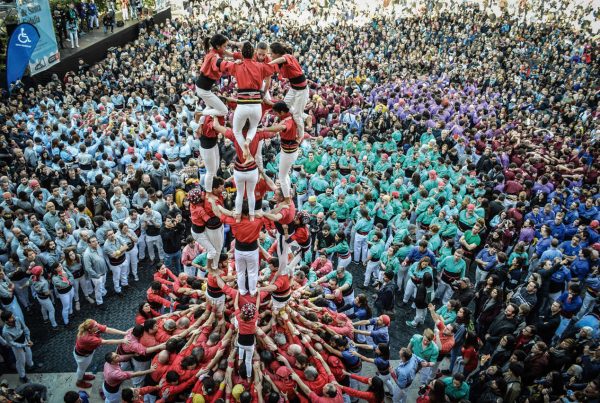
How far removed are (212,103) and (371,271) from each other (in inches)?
259

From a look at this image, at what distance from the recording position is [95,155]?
1373 cm

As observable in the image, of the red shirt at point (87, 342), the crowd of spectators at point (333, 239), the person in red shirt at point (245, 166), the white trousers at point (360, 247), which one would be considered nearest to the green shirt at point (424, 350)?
the crowd of spectators at point (333, 239)

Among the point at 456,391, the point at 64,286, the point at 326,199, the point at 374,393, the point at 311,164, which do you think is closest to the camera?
the point at 374,393

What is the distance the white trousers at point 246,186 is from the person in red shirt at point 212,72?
37.8 inches

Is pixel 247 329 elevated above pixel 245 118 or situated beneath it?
situated beneath

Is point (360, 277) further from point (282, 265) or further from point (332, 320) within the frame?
point (282, 265)

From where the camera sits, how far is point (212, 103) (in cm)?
628

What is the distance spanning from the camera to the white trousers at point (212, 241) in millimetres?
7371

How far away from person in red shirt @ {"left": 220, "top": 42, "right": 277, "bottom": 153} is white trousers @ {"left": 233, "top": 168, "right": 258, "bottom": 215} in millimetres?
690

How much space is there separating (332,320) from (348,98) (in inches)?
519

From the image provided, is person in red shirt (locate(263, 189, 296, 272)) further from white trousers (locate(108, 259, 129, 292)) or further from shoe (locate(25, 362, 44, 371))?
shoe (locate(25, 362, 44, 371))

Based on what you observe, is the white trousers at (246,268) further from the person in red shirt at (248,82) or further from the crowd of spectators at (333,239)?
the person in red shirt at (248,82)

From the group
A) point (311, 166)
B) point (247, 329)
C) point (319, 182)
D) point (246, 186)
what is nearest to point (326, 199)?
point (319, 182)

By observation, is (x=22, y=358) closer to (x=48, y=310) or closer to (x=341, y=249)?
(x=48, y=310)
